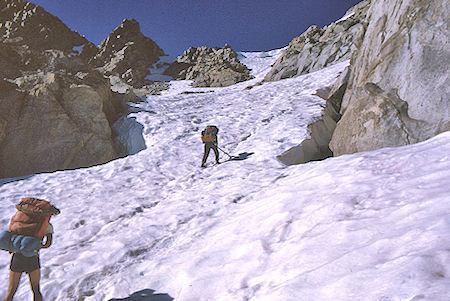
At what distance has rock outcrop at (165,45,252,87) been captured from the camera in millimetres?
44234

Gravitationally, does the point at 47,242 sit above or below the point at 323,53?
below

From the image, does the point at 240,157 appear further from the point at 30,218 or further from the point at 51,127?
the point at 51,127

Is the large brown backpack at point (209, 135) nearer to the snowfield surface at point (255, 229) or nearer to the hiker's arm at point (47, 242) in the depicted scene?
the snowfield surface at point (255, 229)

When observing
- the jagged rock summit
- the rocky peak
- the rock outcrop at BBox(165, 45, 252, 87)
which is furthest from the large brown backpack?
the rocky peak

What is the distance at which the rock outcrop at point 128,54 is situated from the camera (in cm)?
5984

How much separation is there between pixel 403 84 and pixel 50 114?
13.8 m

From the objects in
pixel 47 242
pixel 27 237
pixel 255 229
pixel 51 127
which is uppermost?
pixel 51 127

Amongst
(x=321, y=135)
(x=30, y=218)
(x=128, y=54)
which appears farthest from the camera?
(x=128, y=54)

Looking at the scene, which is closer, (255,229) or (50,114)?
(255,229)

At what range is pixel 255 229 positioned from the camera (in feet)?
14.3

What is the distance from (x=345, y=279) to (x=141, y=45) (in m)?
76.4

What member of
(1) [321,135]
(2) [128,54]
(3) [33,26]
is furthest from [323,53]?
(3) [33,26]

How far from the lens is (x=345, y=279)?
2449mm

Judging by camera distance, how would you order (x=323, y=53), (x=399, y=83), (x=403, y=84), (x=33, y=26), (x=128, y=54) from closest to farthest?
1. (x=403, y=84)
2. (x=399, y=83)
3. (x=323, y=53)
4. (x=33, y=26)
5. (x=128, y=54)
